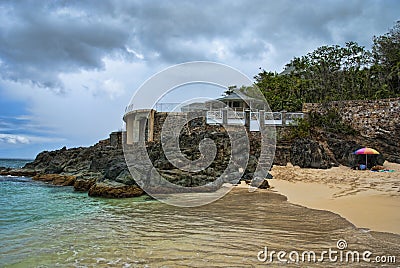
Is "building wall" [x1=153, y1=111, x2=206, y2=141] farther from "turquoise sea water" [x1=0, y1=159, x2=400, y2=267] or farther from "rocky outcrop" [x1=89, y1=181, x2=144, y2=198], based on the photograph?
"turquoise sea water" [x1=0, y1=159, x2=400, y2=267]

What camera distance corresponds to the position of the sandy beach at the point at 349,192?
693 cm

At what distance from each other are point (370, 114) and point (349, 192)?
13.5 m

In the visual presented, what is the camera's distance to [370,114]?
860 inches

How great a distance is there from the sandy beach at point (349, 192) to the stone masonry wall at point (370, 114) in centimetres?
469

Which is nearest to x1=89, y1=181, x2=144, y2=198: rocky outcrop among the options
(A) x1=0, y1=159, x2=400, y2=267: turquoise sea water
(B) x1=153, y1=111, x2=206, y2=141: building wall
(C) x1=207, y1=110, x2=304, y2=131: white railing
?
(A) x1=0, y1=159, x2=400, y2=267: turquoise sea water

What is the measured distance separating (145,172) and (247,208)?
6.53 m

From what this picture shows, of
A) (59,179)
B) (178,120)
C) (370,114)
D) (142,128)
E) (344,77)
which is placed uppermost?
(344,77)

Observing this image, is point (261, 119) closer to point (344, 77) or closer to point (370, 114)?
point (370, 114)

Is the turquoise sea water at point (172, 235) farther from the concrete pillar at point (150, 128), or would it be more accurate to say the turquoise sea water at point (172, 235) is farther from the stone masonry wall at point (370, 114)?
the stone masonry wall at point (370, 114)

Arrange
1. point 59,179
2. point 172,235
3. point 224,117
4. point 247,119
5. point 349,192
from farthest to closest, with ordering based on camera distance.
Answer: point 224,117, point 247,119, point 59,179, point 349,192, point 172,235

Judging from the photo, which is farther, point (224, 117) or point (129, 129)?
point (129, 129)

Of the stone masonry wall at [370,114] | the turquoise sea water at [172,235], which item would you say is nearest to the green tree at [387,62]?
the stone masonry wall at [370,114]

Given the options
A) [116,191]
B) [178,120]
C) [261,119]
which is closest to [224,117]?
[261,119]

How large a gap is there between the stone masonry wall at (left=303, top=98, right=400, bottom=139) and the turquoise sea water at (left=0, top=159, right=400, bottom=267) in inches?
583
